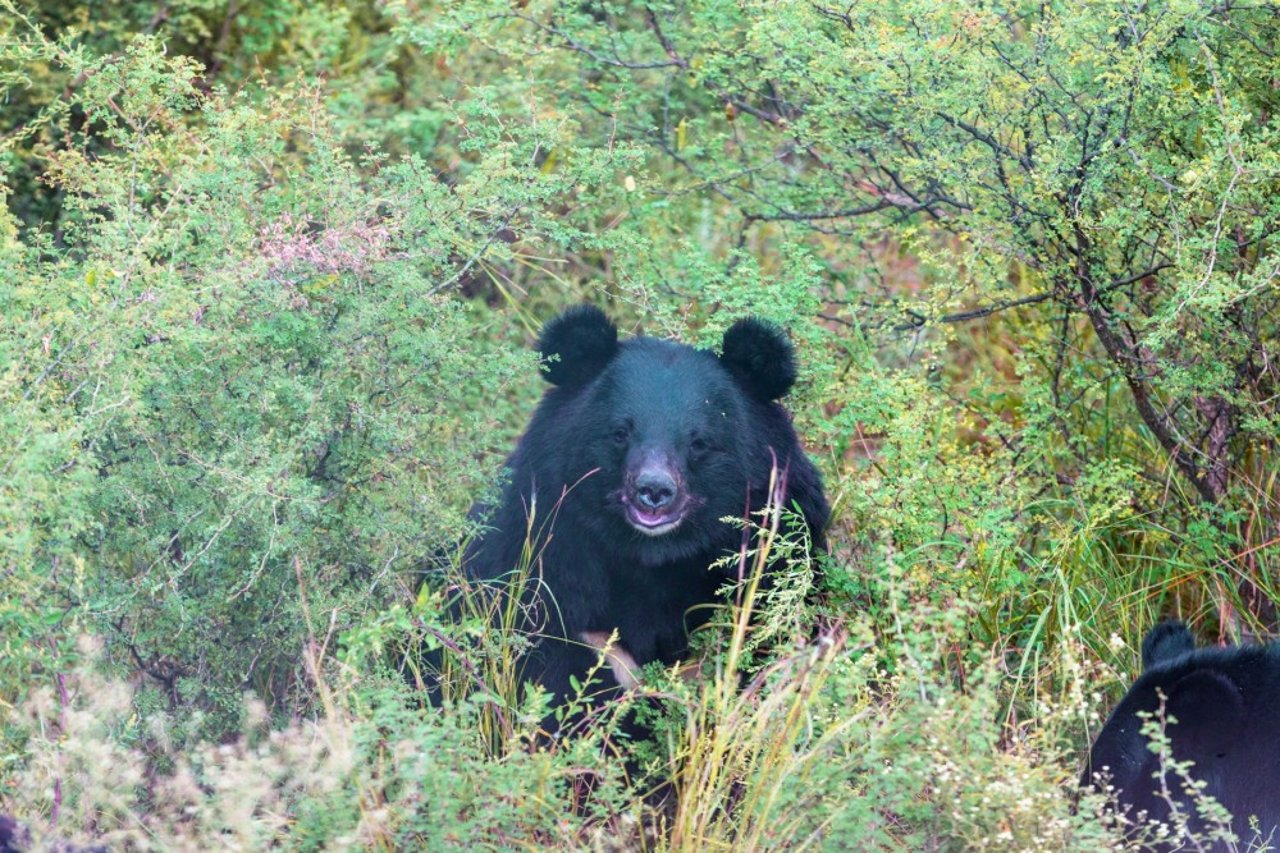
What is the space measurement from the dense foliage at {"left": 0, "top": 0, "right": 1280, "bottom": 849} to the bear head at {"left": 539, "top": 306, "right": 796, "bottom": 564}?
0.27 meters

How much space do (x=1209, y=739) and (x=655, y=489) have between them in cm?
170

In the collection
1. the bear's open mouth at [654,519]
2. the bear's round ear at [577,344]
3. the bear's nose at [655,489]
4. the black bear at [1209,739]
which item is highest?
the bear's round ear at [577,344]

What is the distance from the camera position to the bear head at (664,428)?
5191mm

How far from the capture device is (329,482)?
505 centimetres

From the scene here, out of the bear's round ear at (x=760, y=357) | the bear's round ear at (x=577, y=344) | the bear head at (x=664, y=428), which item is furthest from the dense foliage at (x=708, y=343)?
the bear's round ear at (x=760, y=357)

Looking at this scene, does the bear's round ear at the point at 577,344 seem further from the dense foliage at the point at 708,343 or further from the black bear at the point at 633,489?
the dense foliage at the point at 708,343

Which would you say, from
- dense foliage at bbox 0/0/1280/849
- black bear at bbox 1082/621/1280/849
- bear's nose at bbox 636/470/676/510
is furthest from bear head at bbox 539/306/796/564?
black bear at bbox 1082/621/1280/849

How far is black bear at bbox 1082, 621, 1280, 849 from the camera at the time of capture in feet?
14.3

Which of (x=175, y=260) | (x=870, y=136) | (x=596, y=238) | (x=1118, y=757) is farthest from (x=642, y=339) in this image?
(x=1118, y=757)

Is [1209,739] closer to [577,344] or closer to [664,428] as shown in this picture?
[664,428]

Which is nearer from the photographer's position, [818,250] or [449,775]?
[449,775]

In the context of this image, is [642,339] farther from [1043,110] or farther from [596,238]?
[1043,110]

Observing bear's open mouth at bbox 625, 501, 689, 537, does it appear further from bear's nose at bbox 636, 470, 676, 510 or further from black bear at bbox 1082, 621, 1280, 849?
black bear at bbox 1082, 621, 1280, 849

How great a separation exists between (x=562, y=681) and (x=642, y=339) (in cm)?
119
